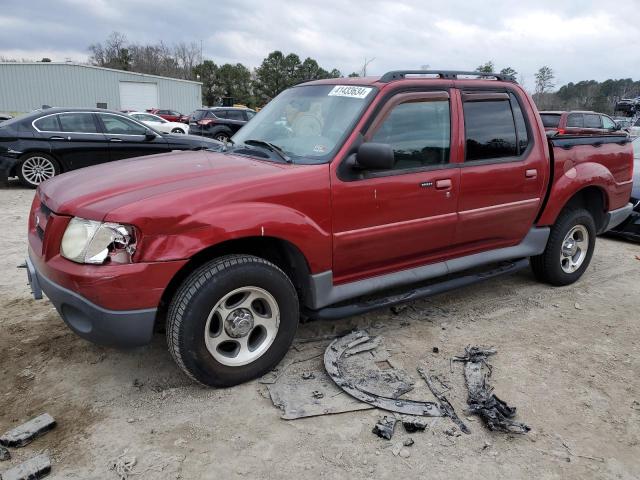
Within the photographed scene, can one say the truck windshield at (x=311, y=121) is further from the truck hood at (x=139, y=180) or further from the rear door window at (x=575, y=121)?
the rear door window at (x=575, y=121)

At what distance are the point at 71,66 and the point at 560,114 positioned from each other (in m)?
41.6

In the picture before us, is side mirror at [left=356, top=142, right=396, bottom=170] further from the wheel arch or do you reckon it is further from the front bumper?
the front bumper

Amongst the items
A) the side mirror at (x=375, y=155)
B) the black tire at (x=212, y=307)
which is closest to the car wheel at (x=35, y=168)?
the black tire at (x=212, y=307)

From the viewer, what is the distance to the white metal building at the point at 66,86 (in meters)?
41.6

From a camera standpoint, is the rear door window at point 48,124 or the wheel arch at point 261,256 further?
the rear door window at point 48,124

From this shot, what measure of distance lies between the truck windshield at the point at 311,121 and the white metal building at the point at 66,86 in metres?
40.0

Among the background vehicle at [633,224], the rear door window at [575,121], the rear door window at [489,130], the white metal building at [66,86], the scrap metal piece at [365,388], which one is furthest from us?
the white metal building at [66,86]

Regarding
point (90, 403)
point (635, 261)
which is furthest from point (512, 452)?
point (635, 261)

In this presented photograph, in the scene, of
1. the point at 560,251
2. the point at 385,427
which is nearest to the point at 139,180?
the point at 385,427

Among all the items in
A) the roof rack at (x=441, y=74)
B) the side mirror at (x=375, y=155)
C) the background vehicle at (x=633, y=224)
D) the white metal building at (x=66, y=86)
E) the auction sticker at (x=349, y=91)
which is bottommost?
the background vehicle at (x=633, y=224)

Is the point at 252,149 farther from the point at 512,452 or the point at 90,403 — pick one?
the point at 512,452

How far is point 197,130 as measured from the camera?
778 inches

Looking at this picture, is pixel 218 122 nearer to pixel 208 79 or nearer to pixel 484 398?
pixel 484 398

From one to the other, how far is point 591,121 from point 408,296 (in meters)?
13.8
